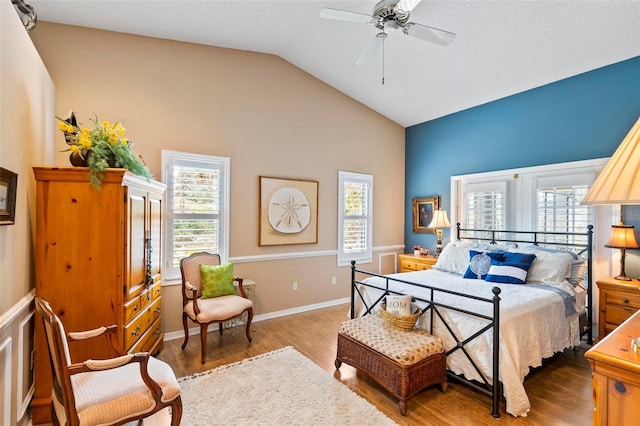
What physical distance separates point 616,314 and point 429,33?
3.42 metres

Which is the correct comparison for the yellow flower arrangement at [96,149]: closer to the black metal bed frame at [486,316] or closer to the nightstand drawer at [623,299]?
the black metal bed frame at [486,316]

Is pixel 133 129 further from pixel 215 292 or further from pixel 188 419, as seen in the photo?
pixel 188 419

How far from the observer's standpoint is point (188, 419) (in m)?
2.35

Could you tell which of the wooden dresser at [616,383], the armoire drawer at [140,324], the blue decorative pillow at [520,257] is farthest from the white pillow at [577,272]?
the armoire drawer at [140,324]

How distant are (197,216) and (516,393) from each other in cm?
373

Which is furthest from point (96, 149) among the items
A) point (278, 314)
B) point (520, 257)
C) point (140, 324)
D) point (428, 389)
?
point (520, 257)

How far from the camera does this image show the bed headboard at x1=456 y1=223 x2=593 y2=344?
3.69m

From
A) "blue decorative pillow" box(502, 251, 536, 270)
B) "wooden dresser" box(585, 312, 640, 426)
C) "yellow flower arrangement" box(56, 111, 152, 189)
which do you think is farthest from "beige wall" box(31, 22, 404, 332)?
"wooden dresser" box(585, 312, 640, 426)

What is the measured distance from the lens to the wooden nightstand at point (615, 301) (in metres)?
3.16

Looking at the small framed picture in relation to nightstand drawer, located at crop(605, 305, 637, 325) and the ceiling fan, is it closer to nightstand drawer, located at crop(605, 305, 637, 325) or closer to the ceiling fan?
Answer: the ceiling fan

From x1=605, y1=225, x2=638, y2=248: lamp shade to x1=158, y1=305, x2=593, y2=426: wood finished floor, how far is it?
4.04 feet

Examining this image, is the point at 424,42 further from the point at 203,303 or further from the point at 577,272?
the point at 203,303

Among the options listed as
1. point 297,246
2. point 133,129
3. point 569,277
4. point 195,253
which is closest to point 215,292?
point 195,253

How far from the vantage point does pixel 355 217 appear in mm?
5562
